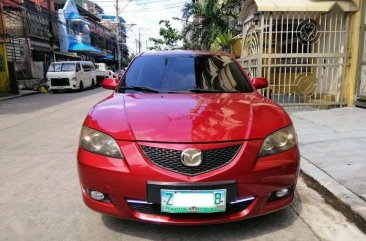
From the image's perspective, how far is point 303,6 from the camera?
918 cm

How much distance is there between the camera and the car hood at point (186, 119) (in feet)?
9.18

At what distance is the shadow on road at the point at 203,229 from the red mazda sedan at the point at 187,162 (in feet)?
0.93

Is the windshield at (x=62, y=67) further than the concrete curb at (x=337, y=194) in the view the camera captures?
Yes

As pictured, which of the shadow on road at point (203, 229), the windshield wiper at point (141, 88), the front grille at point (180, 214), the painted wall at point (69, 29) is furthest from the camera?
the painted wall at point (69, 29)

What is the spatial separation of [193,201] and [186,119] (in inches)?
26.2

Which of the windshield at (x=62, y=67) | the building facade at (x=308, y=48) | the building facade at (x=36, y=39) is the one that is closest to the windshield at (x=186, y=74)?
the building facade at (x=308, y=48)

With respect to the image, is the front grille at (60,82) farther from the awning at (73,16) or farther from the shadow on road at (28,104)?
the awning at (73,16)

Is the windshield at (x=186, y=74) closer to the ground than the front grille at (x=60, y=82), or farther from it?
farther from it

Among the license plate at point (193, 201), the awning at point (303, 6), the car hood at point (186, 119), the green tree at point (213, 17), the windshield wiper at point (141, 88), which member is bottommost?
the license plate at point (193, 201)

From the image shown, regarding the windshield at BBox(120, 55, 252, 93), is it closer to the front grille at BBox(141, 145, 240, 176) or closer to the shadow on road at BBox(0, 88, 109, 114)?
the front grille at BBox(141, 145, 240, 176)

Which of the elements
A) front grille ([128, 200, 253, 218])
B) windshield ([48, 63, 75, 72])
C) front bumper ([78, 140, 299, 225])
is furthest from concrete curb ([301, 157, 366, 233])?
windshield ([48, 63, 75, 72])

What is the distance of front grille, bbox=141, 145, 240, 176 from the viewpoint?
106 inches

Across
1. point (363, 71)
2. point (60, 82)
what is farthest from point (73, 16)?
point (363, 71)

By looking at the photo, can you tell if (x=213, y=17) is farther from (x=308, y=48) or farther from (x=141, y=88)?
(x=141, y=88)
